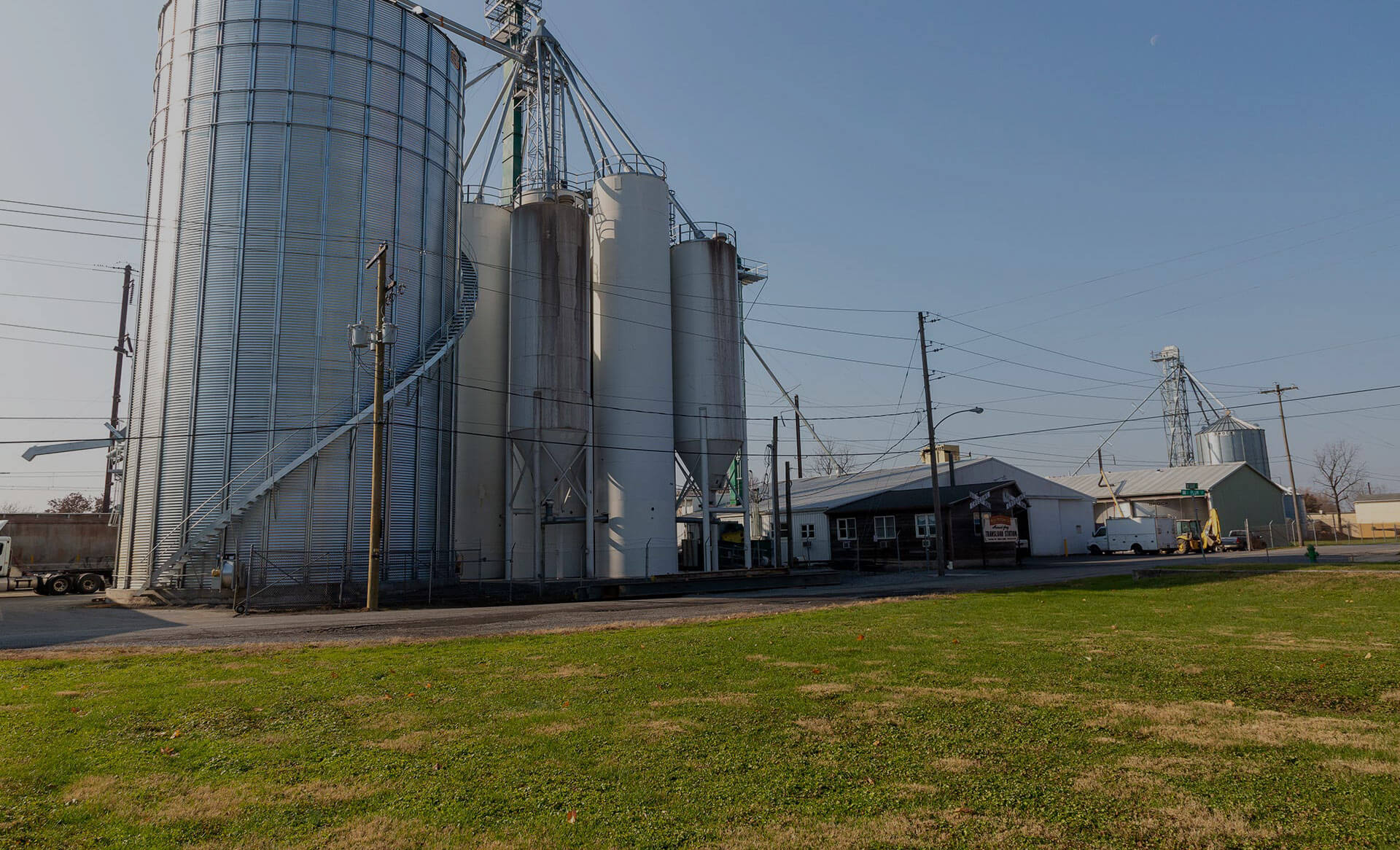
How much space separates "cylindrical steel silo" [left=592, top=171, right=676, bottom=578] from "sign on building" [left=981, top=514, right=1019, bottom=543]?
18.0 metres

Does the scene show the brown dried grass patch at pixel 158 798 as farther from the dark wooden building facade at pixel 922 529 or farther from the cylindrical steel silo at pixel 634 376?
the dark wooden building facade at pixel 922 529

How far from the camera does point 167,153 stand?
106 feet

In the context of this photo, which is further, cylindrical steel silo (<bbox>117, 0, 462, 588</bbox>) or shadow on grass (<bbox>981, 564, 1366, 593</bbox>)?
cylindrical steel silo (<bbox>117, 0, 462, 588</bbox>)

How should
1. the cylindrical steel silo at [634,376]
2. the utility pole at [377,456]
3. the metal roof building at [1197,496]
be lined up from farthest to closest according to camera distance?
the metal roof building at [1197,496] < the cylindrical steel silo at [634,376] < the utility pole at [377,456]

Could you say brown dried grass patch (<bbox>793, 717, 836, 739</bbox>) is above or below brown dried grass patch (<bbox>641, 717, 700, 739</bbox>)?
below

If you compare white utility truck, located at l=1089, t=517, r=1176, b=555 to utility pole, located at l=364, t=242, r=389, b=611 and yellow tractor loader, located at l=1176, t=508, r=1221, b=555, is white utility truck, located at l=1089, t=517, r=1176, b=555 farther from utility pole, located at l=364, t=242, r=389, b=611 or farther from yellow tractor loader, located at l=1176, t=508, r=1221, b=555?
utility pole, located at l=364, t=242, r=389, b=611

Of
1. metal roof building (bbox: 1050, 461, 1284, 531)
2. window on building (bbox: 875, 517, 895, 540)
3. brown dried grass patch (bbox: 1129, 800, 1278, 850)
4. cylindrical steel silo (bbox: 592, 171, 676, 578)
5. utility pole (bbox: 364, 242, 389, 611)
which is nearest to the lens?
brown dried grass patch (bbox: 1129, 800, 1278, 850)

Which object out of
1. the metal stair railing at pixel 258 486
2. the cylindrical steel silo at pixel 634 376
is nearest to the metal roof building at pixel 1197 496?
the cylindrical steel silo at pixel 634 376

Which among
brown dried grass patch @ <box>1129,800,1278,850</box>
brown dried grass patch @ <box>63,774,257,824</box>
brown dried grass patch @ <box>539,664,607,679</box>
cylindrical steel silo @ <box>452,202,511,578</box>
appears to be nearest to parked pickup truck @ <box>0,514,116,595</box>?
cylindrical steel silo @ <box>452,202,511,578</box>

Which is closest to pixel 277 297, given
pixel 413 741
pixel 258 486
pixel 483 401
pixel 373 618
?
pixel 258 486

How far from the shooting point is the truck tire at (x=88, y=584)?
38.0 meters

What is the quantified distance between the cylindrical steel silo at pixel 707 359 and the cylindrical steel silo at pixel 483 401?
787 centimetres

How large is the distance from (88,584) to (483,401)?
19663mm

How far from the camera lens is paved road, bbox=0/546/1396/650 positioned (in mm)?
15758
